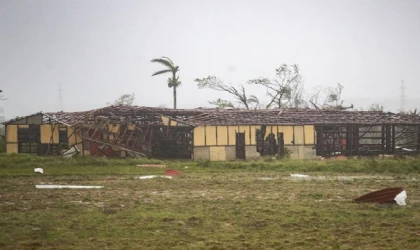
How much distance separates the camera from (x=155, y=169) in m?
26.7

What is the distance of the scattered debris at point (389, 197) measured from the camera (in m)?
14.9

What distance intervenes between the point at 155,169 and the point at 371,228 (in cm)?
1638

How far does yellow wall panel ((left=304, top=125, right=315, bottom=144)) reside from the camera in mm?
35938

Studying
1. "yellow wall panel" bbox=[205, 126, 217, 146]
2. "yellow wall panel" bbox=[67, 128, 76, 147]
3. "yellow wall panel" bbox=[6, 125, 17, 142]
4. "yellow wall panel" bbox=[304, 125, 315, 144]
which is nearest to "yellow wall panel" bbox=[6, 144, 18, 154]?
"yellow wall panel" bbox=[6, 125, 17, 142]

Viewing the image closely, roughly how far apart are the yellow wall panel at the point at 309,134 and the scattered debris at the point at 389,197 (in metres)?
20.6

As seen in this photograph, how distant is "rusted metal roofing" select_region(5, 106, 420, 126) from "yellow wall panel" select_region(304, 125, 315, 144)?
1.61ft

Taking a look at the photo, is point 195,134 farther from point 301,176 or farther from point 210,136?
point 301,176

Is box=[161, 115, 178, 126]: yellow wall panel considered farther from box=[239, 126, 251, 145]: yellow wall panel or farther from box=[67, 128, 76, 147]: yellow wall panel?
box=[67, 128, 76, 147]: yellow wall panel

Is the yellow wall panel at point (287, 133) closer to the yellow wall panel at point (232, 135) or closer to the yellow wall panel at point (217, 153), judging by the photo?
the yellow wall panel at point (232, 135)

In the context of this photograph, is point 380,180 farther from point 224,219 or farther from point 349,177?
point 224,219

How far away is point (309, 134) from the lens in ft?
118

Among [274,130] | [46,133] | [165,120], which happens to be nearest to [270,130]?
[274,130]

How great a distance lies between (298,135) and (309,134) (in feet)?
2.59

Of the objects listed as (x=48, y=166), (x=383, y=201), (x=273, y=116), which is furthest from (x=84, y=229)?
(x=273, y=116)
